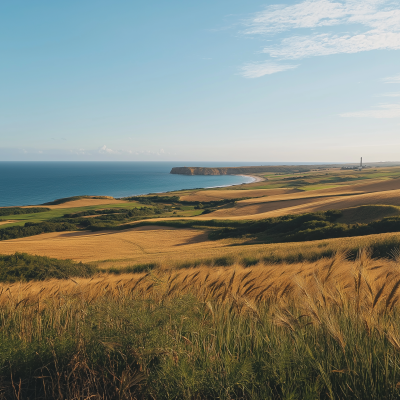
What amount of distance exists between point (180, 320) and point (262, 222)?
2975 cm

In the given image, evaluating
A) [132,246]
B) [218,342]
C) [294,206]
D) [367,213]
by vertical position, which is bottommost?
[132,246]

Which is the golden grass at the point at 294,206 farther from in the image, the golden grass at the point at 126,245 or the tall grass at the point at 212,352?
the tall grass at the point at 212,352

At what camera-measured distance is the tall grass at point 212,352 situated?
2297 millimetres

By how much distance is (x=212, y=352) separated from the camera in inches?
108

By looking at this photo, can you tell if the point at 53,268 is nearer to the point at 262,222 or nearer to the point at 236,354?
the point at 236,354

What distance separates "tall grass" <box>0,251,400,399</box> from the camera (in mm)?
2297

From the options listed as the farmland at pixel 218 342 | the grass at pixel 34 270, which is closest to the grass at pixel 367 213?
the grass at pixel 34 270

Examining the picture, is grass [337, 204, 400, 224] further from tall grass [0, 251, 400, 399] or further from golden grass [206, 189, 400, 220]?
tall grass [0, 251, 400, 399]

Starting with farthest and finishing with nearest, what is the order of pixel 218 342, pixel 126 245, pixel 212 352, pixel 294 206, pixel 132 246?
pixel 294 206
pixel 126 245
pixel 132 246
pixel 218 342
pixel 212 352

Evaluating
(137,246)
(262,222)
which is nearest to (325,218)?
(262,222)

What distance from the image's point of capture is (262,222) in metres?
32.1

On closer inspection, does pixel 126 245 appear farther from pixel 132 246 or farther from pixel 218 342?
pixel 218 342

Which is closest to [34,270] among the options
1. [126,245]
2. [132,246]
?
[132,246]

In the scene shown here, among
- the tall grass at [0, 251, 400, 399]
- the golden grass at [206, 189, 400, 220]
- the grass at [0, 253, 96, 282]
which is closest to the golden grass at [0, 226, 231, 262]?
the grass at [0, 253, 96, 282]
